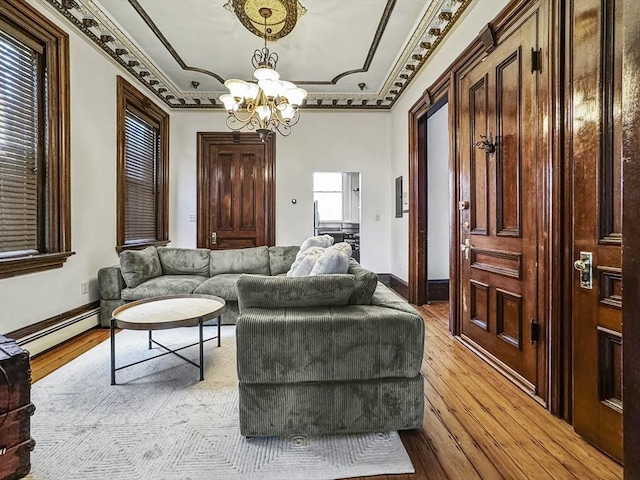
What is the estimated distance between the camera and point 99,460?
1498mm

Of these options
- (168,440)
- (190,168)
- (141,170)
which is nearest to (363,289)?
(168,440)

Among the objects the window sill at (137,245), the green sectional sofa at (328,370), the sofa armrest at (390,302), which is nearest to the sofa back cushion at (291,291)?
the green sectional sofa at (328,370)

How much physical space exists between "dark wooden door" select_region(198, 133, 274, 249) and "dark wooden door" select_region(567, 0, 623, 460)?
4.40 m

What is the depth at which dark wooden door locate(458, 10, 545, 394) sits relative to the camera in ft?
6.89

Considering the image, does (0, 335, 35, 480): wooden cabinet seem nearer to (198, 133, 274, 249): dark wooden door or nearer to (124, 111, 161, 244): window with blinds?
(124, 111, 161, 244): window with blinds

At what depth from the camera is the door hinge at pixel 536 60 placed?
2.01m

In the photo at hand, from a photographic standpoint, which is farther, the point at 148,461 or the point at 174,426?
the point at 174,426

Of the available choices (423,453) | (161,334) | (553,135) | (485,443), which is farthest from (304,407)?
(161,334)

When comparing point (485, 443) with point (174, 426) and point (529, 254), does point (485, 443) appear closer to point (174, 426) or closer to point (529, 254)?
point (529, 254)

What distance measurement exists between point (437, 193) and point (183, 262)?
346 centimetres

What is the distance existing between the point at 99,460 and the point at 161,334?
A: 72.9 inches

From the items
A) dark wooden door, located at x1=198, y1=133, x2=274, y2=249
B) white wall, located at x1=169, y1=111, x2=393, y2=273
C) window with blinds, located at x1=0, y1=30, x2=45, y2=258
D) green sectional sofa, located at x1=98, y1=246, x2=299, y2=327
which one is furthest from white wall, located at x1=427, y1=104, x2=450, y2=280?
window with blinds, located at x1=0, y1=30, x2=45, y2=258

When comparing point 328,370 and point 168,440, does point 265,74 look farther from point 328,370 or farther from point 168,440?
point 168,440

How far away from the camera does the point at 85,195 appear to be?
3.45 m
